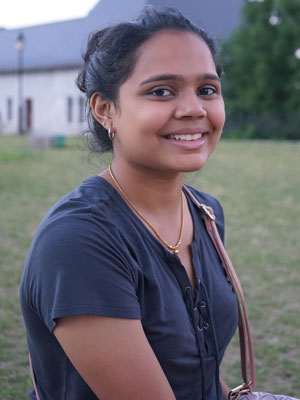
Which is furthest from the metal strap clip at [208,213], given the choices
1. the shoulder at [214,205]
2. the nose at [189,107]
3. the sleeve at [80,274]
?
the sleeve at [80,274]

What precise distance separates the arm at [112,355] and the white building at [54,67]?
34066mm

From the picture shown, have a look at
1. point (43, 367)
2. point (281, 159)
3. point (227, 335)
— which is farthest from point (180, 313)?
point (281, 159)

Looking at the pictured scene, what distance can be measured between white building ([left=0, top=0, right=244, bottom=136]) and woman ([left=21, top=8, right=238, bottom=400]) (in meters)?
33.6

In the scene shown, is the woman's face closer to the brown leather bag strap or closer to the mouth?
the mouth

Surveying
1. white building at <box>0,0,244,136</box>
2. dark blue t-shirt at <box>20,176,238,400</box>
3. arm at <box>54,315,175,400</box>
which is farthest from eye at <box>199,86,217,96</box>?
white building at <box>0,0,244,136</box>

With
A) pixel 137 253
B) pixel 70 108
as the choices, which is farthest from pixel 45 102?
pixel 137 253

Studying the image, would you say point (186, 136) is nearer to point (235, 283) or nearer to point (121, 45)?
point (121, 45)

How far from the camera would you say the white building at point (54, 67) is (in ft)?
119

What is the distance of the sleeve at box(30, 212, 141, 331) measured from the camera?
1.51m

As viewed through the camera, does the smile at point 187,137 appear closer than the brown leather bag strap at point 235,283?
Yes

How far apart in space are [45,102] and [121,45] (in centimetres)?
3866

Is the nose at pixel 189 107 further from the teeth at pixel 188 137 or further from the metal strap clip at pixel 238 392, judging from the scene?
the metal strap clip at pixel 238 392

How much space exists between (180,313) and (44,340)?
439 mm

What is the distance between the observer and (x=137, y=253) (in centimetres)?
172
